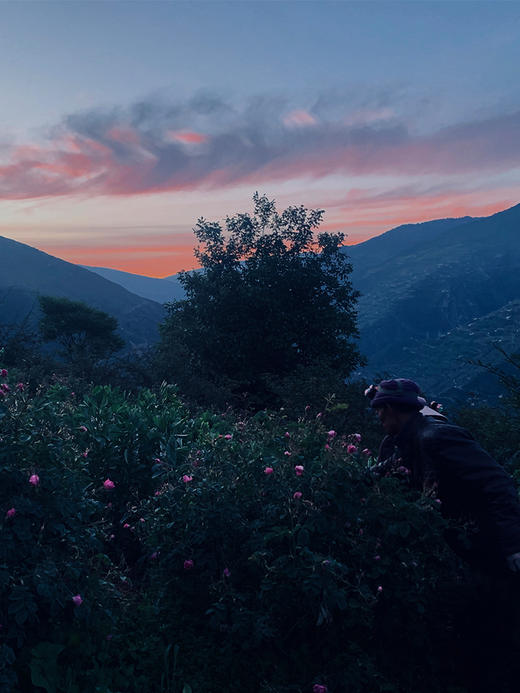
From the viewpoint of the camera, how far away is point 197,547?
156 inches

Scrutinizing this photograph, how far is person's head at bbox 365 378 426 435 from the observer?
12.7 feet

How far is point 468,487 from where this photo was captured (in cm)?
351

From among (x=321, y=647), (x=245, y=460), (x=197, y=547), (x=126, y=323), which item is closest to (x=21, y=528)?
(x=197, y=547)

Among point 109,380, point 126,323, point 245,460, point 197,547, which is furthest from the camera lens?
point 126,323

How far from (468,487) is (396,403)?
0.75m

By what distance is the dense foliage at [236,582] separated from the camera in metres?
3.23

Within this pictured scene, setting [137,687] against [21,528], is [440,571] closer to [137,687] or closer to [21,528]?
[137,687]

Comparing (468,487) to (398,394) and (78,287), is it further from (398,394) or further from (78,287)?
(78,287)

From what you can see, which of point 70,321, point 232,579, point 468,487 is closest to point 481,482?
point 468,487

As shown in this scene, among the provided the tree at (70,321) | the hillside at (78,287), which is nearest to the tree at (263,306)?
the tree at (70,321)

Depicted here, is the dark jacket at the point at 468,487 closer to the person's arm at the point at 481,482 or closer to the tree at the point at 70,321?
the person's arm at the point at 481,482

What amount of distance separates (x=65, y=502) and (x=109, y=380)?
9679mm

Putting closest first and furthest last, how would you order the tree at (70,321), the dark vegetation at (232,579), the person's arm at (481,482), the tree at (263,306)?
the dark vegetation at (232,579)
the person's arm at (481,482)
the tree at (263,306)
the tree at (70,321)

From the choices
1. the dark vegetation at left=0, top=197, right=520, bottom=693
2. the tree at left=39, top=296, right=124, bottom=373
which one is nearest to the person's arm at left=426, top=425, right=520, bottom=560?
the dark vegetation at left=0, top=197, right=520, bottom=693
